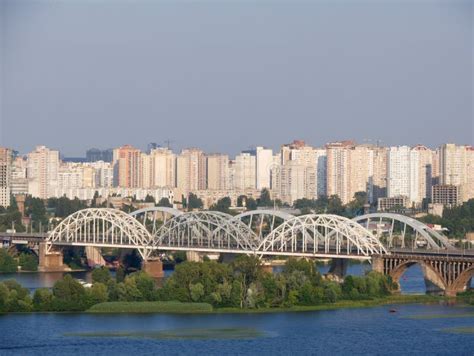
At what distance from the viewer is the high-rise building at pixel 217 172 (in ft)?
266

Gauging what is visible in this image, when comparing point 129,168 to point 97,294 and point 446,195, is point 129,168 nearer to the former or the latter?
point 446,195

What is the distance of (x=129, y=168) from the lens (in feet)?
265

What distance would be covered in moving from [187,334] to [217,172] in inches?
2147

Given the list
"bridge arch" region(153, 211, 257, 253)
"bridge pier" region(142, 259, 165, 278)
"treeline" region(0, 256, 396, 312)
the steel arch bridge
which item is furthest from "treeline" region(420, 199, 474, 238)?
"treeline" region(0, 256, 396, 312)

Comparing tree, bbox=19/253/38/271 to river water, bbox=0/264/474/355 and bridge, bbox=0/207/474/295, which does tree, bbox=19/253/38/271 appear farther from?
river water, bbox=0/264/474/355

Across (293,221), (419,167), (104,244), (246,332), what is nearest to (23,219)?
(104,244)

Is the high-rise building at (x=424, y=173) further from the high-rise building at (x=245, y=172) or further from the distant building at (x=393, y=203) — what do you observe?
the high-rise building at (x=245, y=172)

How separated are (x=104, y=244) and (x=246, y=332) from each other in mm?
14565

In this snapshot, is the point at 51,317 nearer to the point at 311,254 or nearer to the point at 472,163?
the point at 311,254

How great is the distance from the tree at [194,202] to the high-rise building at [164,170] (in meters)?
9.14

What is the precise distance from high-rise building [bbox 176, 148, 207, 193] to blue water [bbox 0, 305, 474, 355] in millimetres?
48118

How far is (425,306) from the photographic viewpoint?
31.0 m

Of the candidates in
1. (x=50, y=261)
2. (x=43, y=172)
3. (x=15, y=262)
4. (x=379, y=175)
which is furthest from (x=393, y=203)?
(x=15, y=262)

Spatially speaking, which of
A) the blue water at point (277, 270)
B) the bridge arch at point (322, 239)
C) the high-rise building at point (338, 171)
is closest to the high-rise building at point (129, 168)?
the high-rise building at point (338, 171)
